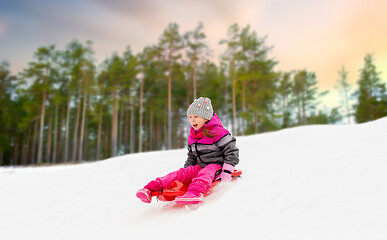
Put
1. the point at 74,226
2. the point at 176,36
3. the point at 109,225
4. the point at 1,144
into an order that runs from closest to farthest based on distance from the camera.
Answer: the point at 109,225
the point at 74,226
the point at 176,36
the point at 1,144

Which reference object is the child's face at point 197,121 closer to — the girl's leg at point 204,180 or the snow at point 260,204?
the girl's leg at point 204,180

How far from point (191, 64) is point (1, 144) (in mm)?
27833

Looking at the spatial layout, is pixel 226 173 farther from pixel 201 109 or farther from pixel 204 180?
pixel 201 109

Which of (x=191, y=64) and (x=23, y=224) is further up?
(x=191, y=64)

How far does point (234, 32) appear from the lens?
2192 centimetres

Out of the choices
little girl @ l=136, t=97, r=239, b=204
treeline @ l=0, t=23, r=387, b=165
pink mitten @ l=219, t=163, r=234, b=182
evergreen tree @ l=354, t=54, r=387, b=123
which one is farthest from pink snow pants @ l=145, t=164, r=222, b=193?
evergreen tree @ l=354, t=54, r=387, b=123

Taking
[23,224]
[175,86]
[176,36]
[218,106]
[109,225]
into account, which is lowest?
[23,224]

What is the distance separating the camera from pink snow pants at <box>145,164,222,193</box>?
8.70 feet

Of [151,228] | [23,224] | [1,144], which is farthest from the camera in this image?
[1,144]

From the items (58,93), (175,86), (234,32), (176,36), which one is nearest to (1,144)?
(58,93)

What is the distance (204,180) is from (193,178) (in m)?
0.35

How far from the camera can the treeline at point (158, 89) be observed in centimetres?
2150

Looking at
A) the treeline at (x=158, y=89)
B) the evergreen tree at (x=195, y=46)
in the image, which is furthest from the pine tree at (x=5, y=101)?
the evergreen tree at (x=195, y=46)

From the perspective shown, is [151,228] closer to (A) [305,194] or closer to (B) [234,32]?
(A) [305,194]
